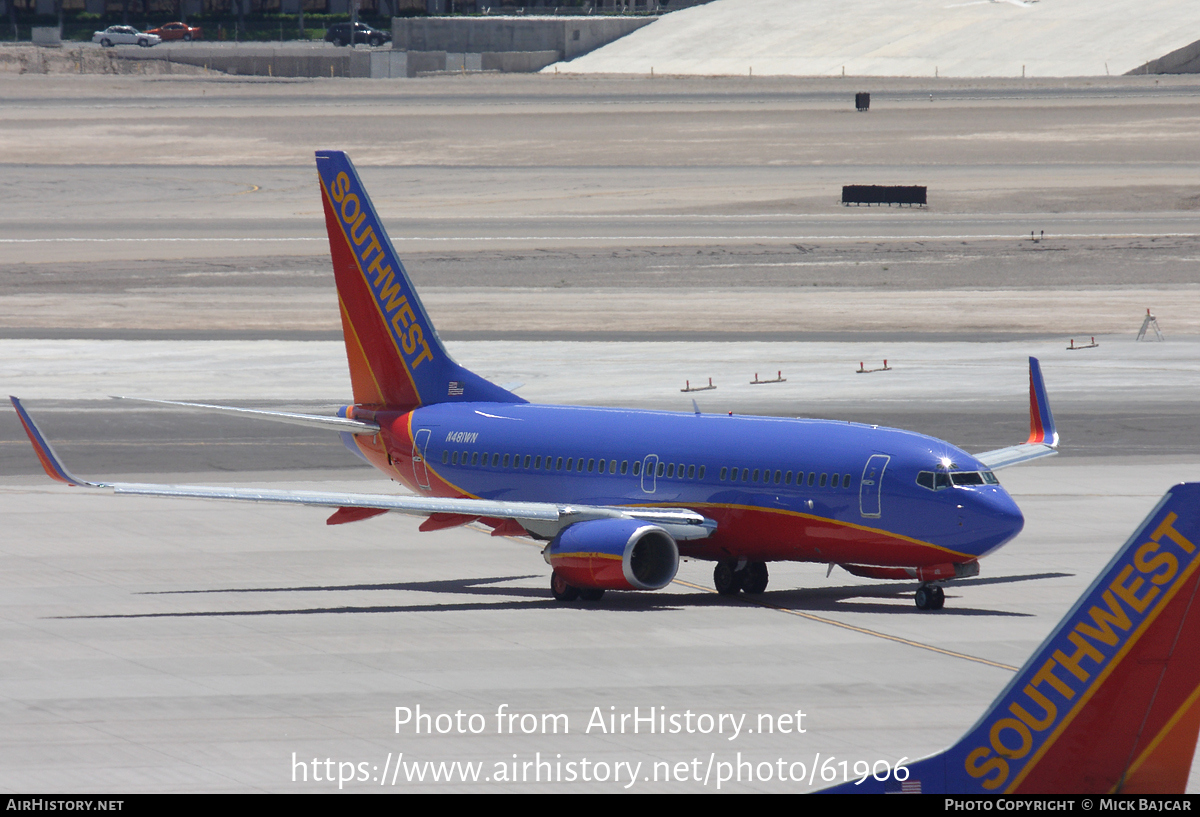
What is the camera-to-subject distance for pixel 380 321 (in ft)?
146

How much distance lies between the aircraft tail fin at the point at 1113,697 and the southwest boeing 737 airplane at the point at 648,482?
751 inches

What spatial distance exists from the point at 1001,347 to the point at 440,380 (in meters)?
41.6

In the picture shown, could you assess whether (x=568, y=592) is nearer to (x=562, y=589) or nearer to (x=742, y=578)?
(x=562, y=589)

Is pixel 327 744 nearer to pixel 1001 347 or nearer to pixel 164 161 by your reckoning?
pixel 1001 347

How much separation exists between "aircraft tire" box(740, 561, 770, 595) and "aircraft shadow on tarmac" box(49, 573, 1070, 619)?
0.28 m

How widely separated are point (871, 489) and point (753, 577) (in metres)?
4.42

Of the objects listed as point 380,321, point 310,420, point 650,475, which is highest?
point 380,321

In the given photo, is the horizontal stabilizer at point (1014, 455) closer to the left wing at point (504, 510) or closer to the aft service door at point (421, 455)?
the left wing at point (504, 510)

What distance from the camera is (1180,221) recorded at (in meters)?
119

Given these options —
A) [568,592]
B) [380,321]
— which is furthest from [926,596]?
[380,321]

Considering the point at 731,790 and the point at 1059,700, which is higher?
the point at 1059,700

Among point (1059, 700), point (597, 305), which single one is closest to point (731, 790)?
point (1059, 700)

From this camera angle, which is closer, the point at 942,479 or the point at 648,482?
the point at 942,479

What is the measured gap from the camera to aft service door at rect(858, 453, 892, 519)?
3588cm
